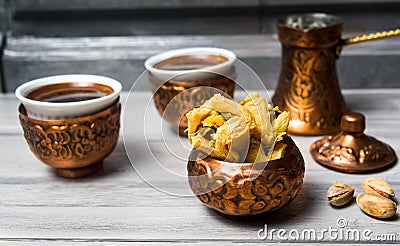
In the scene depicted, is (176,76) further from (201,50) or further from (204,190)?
(204,190)

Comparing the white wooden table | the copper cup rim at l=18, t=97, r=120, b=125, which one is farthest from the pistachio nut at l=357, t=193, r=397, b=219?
the copper cup rim at l=18, t=97, r=120, b=125

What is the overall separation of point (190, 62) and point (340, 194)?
314mm

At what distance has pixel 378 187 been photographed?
64cm

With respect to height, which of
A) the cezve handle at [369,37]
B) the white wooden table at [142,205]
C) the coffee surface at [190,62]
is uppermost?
the cezve handle at [369,37]

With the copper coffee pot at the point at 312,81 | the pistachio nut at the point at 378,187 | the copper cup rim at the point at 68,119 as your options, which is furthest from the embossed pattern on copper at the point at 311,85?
the copper cup rim at the point at 68,119

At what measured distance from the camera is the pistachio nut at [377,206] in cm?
60

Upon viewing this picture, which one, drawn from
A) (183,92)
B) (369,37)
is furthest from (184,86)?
(369,37)

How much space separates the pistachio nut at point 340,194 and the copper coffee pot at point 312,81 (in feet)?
0.57

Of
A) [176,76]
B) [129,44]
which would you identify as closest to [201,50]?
[176,76]

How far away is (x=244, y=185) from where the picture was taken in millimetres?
580

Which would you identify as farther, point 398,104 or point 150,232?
point 398,104

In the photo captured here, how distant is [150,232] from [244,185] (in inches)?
4.2

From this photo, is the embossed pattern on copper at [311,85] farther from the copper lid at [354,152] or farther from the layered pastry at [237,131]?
the layered pastry at [237,131]

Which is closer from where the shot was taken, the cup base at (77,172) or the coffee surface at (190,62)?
the cup base at (77,172)
